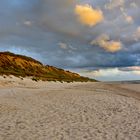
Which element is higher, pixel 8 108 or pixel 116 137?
pixel 8 108

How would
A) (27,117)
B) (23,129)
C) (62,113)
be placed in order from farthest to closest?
(62,113)
(27,117)
(23,129)

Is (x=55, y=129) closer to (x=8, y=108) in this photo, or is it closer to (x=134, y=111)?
(x=8, y=108)

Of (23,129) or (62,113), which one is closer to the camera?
(23,129)

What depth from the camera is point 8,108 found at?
766 inches

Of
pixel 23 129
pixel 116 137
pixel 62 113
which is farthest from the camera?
pixel 62 113

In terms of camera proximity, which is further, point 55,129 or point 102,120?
point 102,120

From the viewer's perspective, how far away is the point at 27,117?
17203 mm

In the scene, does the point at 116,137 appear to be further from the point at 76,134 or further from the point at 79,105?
the point at 79,105

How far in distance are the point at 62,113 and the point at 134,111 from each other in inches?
183

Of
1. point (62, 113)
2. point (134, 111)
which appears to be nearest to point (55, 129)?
point (62, 113)

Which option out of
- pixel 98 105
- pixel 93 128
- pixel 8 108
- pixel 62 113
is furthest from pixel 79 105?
pixel 93 128

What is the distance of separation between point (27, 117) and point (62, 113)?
246 centimetres

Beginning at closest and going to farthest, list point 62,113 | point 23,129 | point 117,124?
point 23,129, point 117,124, point 62,113

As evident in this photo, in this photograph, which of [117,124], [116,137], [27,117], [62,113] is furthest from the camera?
[62,113]
